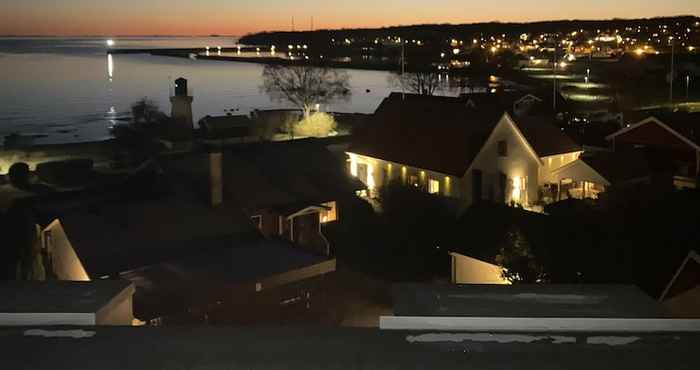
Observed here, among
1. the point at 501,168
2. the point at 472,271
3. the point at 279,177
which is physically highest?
the point at 279,177

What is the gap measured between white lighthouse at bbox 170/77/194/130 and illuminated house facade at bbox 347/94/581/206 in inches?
478

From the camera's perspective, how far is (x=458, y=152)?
1822cm

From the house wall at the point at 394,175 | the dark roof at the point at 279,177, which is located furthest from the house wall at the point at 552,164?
the dark roof at the point at 279,177

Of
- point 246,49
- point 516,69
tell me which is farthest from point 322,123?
point 246,49

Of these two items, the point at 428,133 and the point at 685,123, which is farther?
the point at 428,133

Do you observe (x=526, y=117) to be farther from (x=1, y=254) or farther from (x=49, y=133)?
(x=49, y=133)

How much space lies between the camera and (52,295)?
108 inches

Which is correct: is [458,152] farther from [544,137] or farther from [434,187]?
[544,137]

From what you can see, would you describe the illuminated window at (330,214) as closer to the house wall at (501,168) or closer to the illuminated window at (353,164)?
the house wall at (501,168)

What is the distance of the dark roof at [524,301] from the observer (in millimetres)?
2414

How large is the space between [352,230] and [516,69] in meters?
61.6

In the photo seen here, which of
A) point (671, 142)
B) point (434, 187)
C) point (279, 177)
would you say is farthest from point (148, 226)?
point (671, 142)

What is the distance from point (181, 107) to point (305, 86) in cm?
1177

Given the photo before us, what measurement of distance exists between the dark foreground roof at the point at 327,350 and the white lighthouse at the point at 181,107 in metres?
29.3
